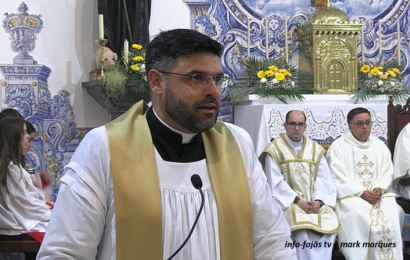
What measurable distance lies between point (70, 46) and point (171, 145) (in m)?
4.84

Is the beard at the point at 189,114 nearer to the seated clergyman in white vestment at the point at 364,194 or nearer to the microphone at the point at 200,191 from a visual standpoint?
the microphone at the point at 200,191

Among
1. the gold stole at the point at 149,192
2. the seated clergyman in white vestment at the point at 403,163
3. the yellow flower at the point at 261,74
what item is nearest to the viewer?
the gold stole at the point at 149,192

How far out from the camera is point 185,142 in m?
2.18

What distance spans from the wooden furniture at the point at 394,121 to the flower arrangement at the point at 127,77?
2.65m

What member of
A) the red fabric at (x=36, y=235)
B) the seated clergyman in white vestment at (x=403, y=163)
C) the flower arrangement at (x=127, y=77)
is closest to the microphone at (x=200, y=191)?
the red fabric at (x=36, y=235)

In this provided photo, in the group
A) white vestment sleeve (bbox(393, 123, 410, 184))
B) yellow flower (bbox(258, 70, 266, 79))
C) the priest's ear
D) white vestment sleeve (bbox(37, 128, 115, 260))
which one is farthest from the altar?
white vestment sleeve (bbox(37, 128, 115, 260))

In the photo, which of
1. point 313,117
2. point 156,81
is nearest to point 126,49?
point 313,117

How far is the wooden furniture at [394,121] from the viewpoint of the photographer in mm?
5859

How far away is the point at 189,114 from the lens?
2.00 metres

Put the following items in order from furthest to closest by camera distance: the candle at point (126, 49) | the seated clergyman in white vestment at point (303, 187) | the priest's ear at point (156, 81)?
1. the candle at point (126, 49)
2. the seated clergyman in white vestment at point (303, 187)
3. the priest's ear at point (156, 81)

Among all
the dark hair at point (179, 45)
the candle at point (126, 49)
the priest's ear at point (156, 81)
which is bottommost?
the priest's ear at point (156, 81)

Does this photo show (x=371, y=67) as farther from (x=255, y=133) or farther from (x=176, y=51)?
(x=176, y=51)

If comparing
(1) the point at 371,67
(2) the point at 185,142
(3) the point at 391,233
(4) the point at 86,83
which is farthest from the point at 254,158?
(1) the point at 371,67

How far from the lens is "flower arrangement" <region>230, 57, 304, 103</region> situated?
20.6 feet
